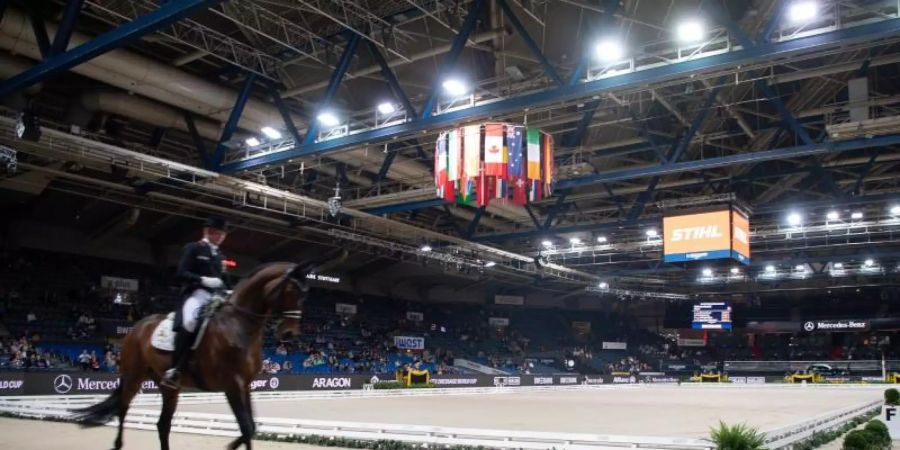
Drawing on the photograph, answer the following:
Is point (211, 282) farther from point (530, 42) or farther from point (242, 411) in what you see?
point (530, 42)

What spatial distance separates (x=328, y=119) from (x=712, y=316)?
37.1 meters

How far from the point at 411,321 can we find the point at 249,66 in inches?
1216

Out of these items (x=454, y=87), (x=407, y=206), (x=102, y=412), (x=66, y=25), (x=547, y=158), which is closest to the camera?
(x=102, y=412)

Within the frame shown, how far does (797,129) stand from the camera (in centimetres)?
1670

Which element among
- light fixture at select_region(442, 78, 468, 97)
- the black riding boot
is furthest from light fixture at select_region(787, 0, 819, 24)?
the black riding boot

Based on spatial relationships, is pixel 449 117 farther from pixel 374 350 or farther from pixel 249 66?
pixel 374 350

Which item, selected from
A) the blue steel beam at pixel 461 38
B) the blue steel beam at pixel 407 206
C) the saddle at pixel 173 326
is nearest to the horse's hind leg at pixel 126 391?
the saddle at pixel 173 326

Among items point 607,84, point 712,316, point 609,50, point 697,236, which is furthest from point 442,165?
point 712,316

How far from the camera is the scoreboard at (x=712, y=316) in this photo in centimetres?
4647

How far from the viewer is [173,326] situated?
7180 mm

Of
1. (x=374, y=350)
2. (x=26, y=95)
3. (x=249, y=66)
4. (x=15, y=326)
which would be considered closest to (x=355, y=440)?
(x=249, y=66)

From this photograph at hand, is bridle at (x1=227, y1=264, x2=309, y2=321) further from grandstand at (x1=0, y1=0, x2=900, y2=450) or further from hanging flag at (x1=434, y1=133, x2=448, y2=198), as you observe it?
hanging flag at (x1=434, y1=133, x2=448, y2=198)

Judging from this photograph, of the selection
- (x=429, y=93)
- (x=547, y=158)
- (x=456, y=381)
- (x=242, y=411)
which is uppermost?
(x=429, y=93)

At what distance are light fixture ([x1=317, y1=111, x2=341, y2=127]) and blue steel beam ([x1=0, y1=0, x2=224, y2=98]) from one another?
5065mm
